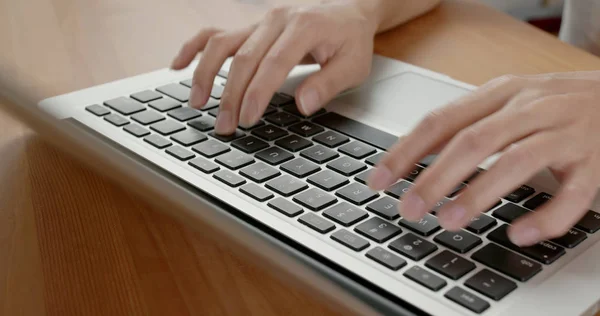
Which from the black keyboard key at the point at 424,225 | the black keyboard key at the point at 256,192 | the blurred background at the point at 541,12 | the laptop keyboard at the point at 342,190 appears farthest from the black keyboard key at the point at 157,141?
the blurred background at the point at 541,12

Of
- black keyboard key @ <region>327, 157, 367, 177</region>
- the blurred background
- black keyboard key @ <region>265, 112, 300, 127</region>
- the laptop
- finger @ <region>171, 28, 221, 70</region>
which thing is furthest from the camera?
the blurred background

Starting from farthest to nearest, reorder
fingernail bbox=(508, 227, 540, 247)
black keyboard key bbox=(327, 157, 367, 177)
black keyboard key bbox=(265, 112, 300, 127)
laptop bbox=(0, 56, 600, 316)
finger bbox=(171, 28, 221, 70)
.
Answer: finger bbox=(171, 28, 221, 70), black keyboard key bbox=(265, 112, 300, 127), black keyboard key bbox=(327, 157, 367, 177), fingernail bbox=(508, 227, 540, 247), laptop bbox=(0, 56, 600, 316)

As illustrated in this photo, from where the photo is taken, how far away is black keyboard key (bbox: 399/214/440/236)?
402 millimetres

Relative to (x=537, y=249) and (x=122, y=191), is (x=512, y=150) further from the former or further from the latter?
(x=122, y=191)

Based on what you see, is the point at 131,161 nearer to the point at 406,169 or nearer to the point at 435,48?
the point at 406,169

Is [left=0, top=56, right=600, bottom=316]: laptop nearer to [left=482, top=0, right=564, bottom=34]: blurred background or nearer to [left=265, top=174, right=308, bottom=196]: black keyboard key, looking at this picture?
[left=265, top=174, right=308, bottom=196]: black keyboard key

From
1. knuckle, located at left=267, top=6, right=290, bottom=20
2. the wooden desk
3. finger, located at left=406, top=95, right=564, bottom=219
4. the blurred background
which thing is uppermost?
knuckle, located at left=267, top=6, right=290, bottom=20

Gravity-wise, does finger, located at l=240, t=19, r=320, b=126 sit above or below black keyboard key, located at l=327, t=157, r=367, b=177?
above

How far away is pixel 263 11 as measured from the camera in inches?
36.8

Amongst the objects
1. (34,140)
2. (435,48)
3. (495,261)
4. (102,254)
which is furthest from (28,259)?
(435,48)

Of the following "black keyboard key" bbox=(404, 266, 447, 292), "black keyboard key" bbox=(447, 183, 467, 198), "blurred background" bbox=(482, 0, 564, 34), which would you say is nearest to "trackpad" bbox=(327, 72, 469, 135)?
"black keyboard key" bbox=(447, 183, 467, 198)

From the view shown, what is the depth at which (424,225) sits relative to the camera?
41 centimetres

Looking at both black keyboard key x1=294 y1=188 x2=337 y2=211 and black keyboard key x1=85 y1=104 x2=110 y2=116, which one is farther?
black keyboard key x1=85 y1=104 x2=110 y2=116

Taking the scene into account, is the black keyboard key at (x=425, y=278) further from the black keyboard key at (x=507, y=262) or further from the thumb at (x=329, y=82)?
the thumb at (x=329, y=82)
